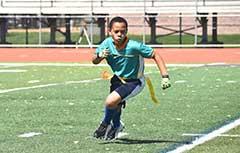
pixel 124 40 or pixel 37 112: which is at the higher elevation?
pixel 124 40

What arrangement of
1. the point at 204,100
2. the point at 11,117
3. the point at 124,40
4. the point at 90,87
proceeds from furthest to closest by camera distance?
the point at 90,87 → the point at 204,100 → the point at 11,117 → the point at 124,40

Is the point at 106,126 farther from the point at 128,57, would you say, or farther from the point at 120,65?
the point at 128,57

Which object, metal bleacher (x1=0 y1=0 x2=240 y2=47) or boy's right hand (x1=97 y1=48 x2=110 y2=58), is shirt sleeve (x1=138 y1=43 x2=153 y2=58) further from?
metal bleacher (x1=0 y1=0 x2=240 y2=47)

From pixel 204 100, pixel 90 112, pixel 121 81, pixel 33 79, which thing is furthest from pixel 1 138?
pixel 33 79

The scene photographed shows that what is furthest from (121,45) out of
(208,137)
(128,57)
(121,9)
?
(121,9)

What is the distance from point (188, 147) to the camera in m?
9.05

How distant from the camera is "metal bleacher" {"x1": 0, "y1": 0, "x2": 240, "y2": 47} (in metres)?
39.6

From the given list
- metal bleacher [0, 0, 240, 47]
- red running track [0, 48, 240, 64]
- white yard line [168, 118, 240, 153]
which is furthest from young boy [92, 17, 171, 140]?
metal bleacher [0, 0, 240, 47]

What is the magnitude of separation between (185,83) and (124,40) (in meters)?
8.59

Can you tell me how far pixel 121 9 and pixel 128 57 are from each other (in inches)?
1240

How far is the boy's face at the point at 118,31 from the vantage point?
9.24 meters

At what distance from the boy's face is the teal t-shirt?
5.4 inches

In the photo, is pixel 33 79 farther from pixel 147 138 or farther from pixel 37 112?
pixel 147 138

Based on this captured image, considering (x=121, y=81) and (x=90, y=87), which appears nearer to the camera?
(x=121, y=81)
